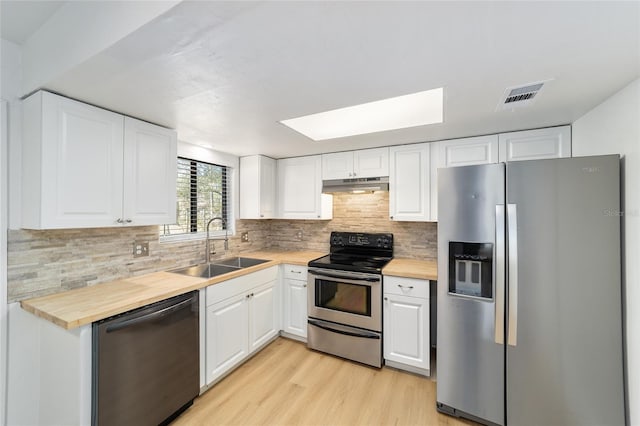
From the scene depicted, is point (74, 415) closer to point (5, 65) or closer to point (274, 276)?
point (274, 276)

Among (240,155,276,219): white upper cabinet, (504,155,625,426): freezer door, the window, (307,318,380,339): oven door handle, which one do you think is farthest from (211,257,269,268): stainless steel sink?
(504,155,625,426): freezer door

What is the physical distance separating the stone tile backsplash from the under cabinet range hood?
36 centimetres

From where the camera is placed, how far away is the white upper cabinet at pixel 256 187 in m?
3.23

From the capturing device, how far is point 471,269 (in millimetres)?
1866

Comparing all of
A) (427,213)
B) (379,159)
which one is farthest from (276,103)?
(427,213)

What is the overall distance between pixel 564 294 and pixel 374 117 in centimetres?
185

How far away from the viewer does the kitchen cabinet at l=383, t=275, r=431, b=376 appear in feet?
7.63

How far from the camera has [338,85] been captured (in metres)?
1.46

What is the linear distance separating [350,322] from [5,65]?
3.05 metres

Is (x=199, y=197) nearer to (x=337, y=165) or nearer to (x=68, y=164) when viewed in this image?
(x=68, y=164)

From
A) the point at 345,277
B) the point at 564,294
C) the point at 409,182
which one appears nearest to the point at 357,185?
the point at 409,182

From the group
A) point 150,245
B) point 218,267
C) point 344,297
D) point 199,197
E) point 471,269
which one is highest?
point 199,197

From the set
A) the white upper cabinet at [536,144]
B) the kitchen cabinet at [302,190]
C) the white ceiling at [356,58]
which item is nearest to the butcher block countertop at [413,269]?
the kitchen cabinet at [302,190]

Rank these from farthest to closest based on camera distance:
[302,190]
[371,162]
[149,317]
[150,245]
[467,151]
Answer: [302,190] → [371,162] → [467,151] → [150,245] → [149,317]
